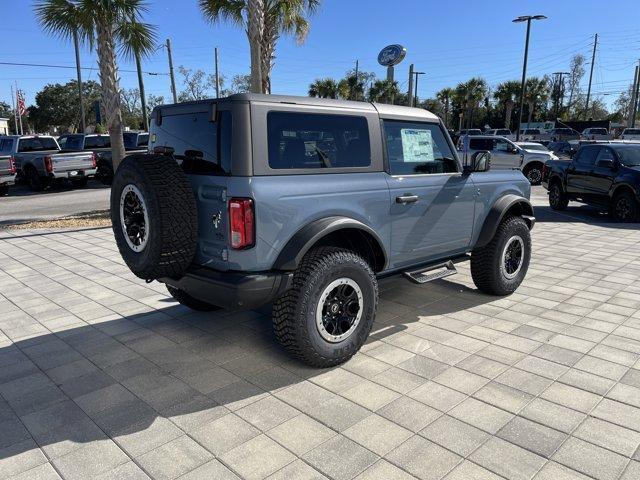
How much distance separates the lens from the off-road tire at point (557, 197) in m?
12.6

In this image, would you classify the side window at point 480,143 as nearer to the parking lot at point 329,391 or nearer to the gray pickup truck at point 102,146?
the gray pickup truck at point 102,146

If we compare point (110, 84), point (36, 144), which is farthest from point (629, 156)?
point (36, 144)

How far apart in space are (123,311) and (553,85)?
70.2 metres

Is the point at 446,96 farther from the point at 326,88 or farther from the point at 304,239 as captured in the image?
the point at 304,239

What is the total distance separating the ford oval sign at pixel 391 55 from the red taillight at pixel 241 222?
641 inches

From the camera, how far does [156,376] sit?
3.63 metres

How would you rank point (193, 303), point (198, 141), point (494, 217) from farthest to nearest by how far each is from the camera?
point (494, 217)
point (193, 303)
point (198, 141)

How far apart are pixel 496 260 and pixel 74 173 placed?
611 inches

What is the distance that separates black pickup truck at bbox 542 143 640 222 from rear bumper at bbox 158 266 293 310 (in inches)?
391

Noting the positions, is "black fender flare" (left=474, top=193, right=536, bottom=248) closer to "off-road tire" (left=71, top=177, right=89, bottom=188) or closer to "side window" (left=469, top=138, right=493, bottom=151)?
"side window" (left=469, top=138, right=493, bottom=151)

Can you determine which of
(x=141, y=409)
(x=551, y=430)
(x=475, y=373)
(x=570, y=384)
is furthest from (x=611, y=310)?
(x=141, y=409)

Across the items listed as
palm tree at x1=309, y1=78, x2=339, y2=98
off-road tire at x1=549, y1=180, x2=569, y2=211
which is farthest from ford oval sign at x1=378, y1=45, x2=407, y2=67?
palm tree at x1=309, y1=78, x2=339, y2=98

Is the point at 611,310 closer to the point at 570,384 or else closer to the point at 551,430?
the point at 570,384

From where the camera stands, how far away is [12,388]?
3.49m
